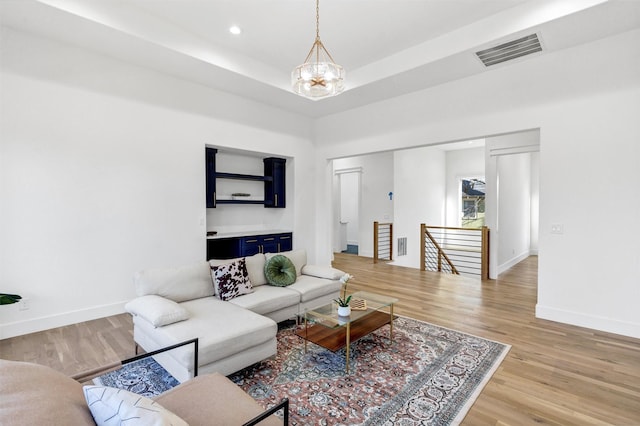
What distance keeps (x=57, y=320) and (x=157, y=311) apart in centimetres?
211

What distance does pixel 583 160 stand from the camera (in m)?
3.56

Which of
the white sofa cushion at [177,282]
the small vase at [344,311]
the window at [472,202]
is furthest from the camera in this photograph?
the window at [472,202]

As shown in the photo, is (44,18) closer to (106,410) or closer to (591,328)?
(106,410)

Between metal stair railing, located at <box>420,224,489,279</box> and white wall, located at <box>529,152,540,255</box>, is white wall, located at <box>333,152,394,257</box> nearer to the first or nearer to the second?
metal stair railing, located at <box>420,224,489,279</box>

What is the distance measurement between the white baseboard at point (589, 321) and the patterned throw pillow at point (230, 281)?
12.1 ft

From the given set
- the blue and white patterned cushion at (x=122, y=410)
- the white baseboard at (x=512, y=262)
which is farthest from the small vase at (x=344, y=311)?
the white baseboard at (x=512, y=262)

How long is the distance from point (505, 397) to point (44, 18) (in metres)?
5.49

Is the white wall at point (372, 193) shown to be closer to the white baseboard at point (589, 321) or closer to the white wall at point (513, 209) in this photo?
the white wall at point (513, 209)

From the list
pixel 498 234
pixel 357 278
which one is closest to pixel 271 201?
pixel 357 278

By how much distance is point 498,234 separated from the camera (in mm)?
6316

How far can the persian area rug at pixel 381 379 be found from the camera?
2.08 meters

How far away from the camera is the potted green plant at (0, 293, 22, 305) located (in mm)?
2932

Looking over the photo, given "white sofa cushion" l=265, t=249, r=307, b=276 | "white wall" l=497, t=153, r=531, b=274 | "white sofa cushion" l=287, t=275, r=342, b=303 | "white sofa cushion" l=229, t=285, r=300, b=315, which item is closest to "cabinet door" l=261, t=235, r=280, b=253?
"white sofa cushion" l=265, t=249, r=307, b=276

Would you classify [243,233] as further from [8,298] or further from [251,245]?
[8,298]
